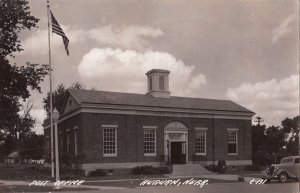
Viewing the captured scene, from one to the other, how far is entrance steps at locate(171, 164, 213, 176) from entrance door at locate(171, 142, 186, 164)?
114 cm

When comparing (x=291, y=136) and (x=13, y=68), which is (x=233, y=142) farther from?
(x=13, y=68)

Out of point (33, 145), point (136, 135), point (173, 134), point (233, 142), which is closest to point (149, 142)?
point (136, 135)

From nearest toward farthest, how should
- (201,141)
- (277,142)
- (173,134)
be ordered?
(277,142), (173,134), (201,141)

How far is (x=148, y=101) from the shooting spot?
3222 centimetres

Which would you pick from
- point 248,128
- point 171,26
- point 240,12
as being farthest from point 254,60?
point 248,128

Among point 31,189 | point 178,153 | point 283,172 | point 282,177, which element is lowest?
point 282,177

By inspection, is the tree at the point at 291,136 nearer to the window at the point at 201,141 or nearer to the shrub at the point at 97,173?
the window at the point at 201,141

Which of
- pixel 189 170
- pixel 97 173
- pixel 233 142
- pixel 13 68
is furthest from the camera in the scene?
pixel 233 142

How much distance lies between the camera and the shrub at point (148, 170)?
28927 mm

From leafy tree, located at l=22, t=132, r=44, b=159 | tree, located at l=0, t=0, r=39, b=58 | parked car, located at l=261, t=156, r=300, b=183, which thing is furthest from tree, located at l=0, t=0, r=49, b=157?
leafy tree, located at l=22, t=132, r=44, b=159

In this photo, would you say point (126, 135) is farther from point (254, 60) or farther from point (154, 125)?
point (254, 60)

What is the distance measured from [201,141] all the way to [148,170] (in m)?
6.18

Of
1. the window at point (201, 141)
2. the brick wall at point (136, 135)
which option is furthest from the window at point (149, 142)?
the window at point (201, 141)

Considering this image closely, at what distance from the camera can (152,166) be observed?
30516 millimetres
